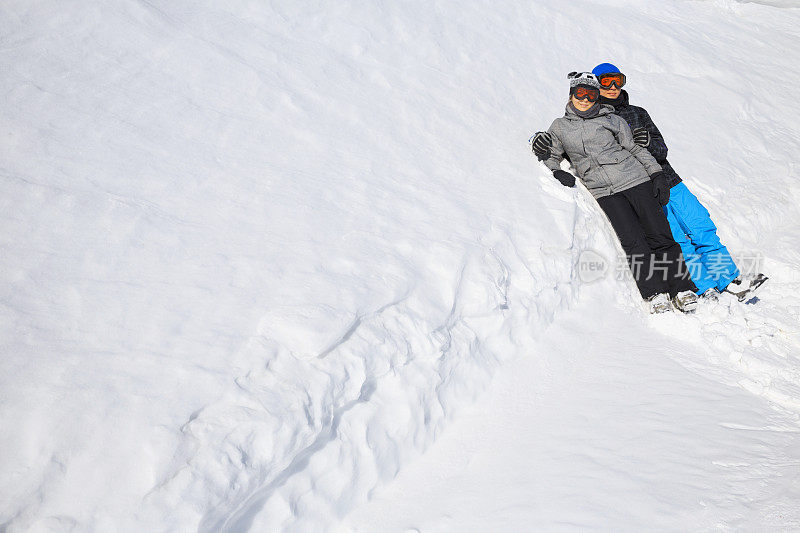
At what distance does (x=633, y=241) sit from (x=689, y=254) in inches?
23.7

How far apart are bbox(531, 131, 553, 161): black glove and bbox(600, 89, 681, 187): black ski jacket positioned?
70 centimetres

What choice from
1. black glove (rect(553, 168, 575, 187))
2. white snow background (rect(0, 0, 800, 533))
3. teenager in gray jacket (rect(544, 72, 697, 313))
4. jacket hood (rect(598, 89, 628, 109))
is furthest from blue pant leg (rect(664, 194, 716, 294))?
A: black glove (rect(553, 168, 575, 187))

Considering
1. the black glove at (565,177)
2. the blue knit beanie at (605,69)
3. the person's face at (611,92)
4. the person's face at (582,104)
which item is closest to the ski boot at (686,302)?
the black glove at (565,177)

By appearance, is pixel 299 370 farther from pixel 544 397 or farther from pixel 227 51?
pixel 227 51

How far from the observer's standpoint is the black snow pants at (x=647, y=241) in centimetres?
450

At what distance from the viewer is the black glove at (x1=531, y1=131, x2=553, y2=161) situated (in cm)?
470

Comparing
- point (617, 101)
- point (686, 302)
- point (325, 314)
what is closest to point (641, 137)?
point (617, 101)

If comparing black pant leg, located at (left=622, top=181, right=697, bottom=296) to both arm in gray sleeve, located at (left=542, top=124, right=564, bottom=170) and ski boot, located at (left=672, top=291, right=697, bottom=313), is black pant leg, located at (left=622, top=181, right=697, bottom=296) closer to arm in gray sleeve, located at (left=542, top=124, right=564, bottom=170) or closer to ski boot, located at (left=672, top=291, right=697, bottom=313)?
ski boot, located at (left=672, top=291, right=697, bottom=313)

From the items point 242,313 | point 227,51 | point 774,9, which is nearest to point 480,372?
point 242,313

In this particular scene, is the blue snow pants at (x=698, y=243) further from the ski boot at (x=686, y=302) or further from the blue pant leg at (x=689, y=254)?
the ski boot at (x=686, y=302)

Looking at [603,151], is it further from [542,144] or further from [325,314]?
[325,314]

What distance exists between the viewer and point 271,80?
14.6ft

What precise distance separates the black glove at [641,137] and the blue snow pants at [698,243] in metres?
0.47

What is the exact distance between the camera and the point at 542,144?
4695mm
